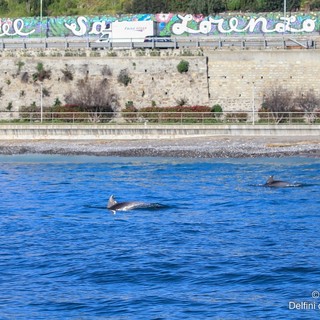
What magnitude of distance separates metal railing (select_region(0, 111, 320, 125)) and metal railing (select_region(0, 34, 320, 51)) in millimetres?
5396

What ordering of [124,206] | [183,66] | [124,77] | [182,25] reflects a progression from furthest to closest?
[182,25], [124,77], [183,66], [124,206]

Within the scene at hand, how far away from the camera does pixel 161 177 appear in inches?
1793

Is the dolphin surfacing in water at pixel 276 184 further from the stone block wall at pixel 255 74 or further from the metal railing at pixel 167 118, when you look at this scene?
the stone block wall at pixel 255 74

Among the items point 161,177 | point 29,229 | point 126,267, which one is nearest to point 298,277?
point 126,267

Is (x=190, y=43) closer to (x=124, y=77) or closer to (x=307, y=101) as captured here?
(x=124, y=77)

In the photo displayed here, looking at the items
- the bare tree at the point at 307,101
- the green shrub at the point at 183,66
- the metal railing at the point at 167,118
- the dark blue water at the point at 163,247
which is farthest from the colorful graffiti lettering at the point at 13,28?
the dark blue water at the point at 163,247

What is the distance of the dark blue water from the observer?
22641 millimetres

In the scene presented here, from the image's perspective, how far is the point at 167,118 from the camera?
6025cm

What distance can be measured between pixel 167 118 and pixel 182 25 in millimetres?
14640

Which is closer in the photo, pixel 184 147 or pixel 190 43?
pixel 184 147

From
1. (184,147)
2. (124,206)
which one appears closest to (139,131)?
(184,147)

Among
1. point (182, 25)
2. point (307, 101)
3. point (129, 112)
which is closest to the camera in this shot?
point (307, 101)

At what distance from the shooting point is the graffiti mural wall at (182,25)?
233 ft

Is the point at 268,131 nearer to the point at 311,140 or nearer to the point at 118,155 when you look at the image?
the point at 311,140
